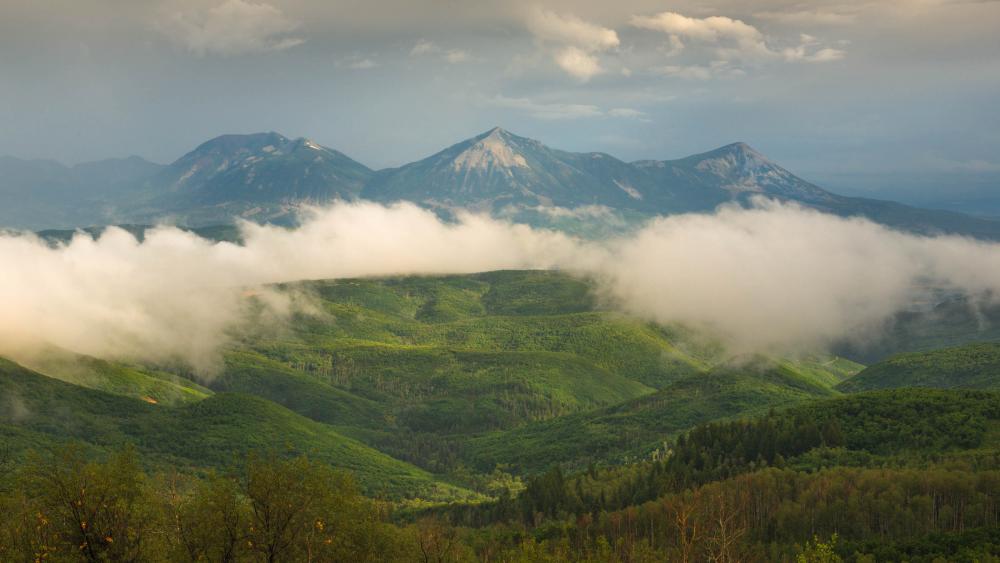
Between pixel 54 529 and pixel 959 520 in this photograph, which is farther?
pixel 959 520

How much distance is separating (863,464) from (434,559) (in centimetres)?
15016

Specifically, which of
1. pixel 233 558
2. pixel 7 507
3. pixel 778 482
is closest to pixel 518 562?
pixel 233 558

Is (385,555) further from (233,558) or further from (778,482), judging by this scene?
(778,482)

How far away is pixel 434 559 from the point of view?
81.3 metres

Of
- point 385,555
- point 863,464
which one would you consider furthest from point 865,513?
point 385,555

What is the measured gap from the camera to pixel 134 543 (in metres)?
63.4

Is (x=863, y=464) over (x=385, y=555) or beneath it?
beneath

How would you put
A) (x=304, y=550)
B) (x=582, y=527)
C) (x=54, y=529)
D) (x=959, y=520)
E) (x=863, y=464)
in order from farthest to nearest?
(x=863, y=464) < (x=582, y=527) < (x=959, y=520) < (x=304, y=550) < (x=54, y=529)

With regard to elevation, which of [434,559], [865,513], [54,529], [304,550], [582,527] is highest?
[54,529]

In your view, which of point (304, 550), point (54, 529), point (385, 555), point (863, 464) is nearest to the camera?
point (54, 529)

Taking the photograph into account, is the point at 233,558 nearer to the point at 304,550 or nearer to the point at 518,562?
the point at 304,550

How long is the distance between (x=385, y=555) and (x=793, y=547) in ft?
307

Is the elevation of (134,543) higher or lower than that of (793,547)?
higher

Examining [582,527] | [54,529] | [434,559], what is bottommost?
[582,527]
